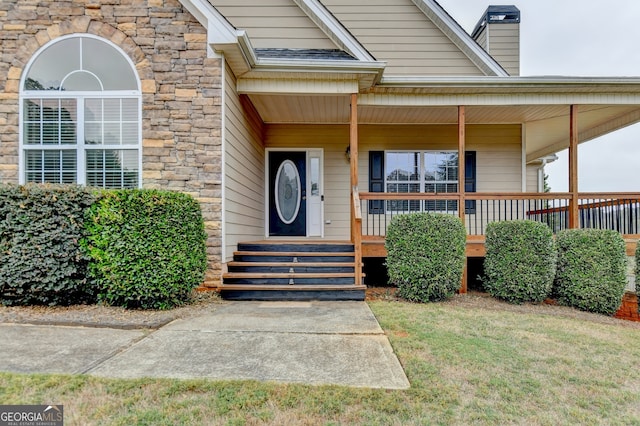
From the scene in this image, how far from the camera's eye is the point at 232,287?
19.0 feet

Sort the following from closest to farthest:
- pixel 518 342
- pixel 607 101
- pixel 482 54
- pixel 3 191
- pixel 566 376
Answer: pixel 566 376 < pixel 518 342 < pixel 3 191 < pixel 607 101 < pixel 482 54

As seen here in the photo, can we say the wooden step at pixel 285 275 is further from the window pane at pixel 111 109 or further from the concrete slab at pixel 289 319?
the window pane at pixel 111 109

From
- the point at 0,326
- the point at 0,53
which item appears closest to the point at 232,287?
the point at 0,326

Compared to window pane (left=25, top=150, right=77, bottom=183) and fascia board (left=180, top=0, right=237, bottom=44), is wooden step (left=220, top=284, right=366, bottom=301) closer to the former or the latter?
window pane (left=25, top=150, right=77, bottom=183)

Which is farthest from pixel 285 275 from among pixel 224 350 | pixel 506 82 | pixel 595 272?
pixel 506 82

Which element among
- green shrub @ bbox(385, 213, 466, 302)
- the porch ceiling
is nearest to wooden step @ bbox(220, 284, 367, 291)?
green shrub @ bbox(385, 213, 466, 302)

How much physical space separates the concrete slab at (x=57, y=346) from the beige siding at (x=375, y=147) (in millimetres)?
5816

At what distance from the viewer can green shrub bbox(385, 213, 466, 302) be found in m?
5.78

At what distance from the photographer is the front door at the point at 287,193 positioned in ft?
29.6

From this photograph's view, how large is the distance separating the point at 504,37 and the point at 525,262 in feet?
24.3

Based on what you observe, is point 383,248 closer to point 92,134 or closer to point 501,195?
point 501,195

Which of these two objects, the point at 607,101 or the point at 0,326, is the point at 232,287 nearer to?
the point at 0,326

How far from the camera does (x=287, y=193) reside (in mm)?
9070

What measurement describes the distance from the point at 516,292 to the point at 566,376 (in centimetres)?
311
